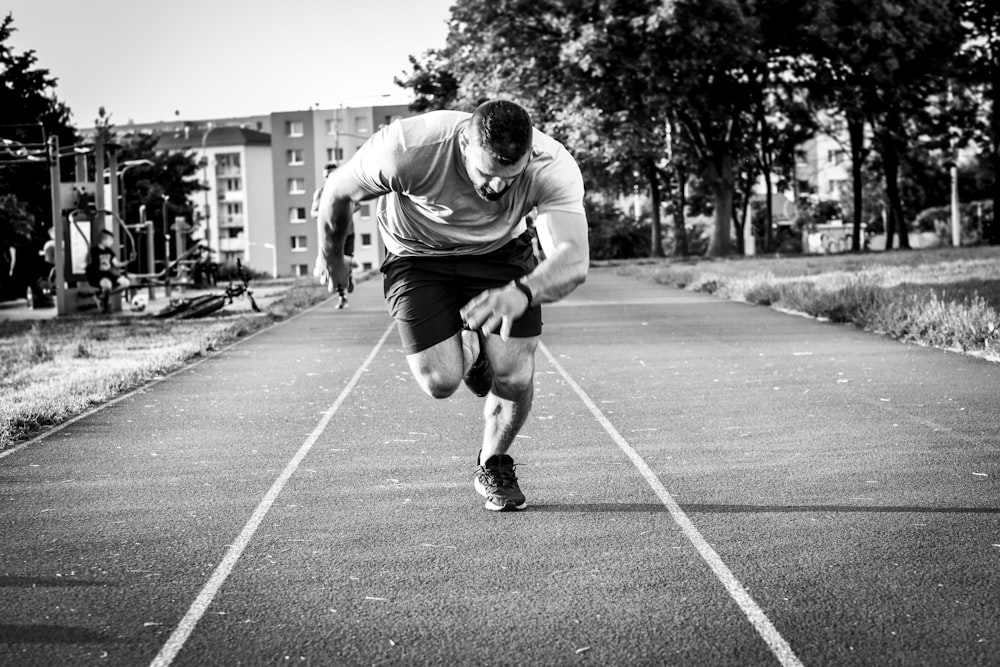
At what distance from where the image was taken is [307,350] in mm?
16000

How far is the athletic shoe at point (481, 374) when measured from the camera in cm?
606

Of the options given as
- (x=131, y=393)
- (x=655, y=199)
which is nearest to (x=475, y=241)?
(x=131, y=393)

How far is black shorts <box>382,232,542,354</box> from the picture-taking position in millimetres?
5848

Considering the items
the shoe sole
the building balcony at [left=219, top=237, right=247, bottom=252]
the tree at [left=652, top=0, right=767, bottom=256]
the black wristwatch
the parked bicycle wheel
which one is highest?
the tree at [left=652, top=0, right=767, bottom=256]

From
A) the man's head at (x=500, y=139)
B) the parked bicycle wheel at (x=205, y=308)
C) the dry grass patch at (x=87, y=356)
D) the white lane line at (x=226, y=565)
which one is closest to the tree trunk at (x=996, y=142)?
the dry grass patch at (x=87, y=356)

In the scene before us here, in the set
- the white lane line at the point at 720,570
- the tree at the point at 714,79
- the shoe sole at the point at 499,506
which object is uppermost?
the tree at the point at 714,79

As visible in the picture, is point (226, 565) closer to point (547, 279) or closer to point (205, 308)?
point (547, 279)

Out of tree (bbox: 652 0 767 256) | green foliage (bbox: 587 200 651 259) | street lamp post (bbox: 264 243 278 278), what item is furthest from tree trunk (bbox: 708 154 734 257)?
street lamp post (bbox: 264 243 278 278)

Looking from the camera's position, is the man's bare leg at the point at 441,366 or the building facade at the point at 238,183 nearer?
the man's bare leg at the point at 441,366

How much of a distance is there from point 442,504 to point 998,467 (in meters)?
2.97

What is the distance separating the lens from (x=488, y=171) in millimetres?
4719

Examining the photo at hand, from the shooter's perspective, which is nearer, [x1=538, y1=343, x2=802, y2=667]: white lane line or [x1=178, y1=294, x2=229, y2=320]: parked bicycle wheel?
[x1=538, y1=343, x2=802, y2=667]: white lane line

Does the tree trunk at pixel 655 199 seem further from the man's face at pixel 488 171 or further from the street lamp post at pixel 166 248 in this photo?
the man's face at pixel 488 171

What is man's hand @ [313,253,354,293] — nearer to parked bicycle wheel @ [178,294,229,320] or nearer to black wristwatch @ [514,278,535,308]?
black wristwatch @ [514,278,535,308]
